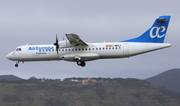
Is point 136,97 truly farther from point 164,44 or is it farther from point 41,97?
point 164,44

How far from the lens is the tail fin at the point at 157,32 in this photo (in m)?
41.3

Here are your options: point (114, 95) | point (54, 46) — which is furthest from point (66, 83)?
point (54, 46)

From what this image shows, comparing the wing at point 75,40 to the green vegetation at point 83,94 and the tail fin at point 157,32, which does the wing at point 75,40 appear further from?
the green vegetation at point 83,94

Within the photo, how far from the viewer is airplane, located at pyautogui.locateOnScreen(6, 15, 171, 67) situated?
1603 inches

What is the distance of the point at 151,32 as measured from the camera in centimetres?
4178

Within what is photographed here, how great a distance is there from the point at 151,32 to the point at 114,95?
40096mm

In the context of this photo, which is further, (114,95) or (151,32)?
(114,95)

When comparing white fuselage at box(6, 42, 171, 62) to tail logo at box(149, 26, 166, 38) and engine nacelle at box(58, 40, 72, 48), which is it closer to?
engine nacelle at box(58, 40, 72, 48)

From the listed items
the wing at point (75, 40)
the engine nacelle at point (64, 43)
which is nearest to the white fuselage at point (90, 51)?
the engine nacelle at point (64, 43)

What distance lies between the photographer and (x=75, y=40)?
40.6 meters

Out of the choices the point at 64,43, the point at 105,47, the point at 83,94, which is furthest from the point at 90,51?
the point at 83,94

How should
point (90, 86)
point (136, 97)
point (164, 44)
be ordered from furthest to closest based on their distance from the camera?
point (136, 97), point (90, 86), point (164, 44)

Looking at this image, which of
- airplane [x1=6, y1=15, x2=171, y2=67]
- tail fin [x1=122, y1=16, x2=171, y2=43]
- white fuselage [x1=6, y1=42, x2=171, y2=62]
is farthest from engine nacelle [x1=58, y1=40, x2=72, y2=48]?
tail fin [x1=122, y1=16, x2=171, y2=43]

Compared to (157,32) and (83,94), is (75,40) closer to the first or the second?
(157,32)
